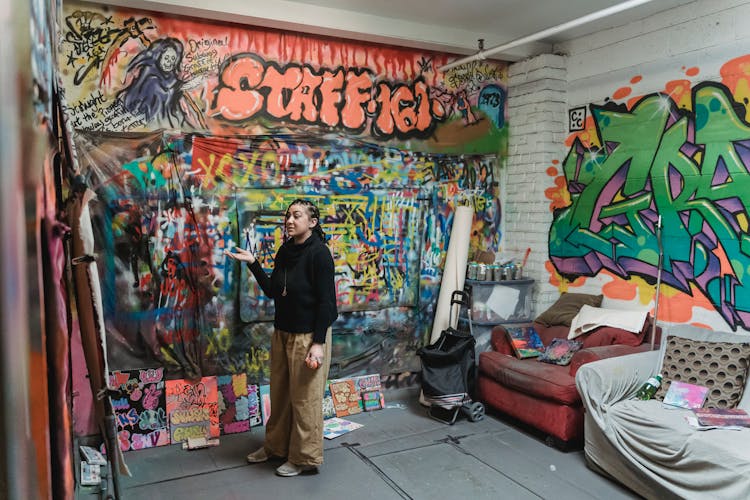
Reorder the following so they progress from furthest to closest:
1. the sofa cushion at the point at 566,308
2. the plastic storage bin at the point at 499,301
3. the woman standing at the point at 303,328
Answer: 1. the plastic storage bin at the point at 499,301
2. the sofa cushion at the point at 566,308
3. the woman standing at the point at 303,328

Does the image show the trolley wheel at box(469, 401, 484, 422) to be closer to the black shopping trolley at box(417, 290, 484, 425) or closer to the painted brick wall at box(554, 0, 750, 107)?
the black shopping trolley at box(417, 290, 484, 425)

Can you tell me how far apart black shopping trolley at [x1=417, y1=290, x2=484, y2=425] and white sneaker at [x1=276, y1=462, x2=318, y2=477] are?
3.87ft

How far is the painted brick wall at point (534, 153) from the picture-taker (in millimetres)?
5121

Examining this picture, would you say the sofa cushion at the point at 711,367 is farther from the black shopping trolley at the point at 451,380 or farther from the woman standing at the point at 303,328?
the woman standing at the point at 303,328

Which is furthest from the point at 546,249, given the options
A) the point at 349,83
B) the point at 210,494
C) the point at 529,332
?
the point at 210,494

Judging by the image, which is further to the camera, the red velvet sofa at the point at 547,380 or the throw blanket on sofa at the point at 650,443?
the red velvet sofa at the point at 547,380

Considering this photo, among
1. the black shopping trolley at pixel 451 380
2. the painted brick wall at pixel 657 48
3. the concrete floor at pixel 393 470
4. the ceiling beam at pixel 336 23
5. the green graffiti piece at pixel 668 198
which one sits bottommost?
the concrete floor at pixel 393 470

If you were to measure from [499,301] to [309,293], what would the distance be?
2211 mm

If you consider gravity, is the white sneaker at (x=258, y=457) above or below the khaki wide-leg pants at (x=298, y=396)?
below

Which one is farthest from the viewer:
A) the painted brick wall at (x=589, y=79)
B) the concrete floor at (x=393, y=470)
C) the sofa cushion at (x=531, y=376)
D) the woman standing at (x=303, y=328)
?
the painted brick wall at (x=589, y=79)

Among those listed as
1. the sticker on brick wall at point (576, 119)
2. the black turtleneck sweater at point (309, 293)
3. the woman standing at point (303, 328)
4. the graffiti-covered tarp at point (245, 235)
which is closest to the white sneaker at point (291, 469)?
the woman standing at point (303, 328)

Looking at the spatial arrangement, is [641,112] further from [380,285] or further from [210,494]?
[210,494]

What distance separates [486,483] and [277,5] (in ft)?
11.5

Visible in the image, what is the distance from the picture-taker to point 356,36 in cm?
464
